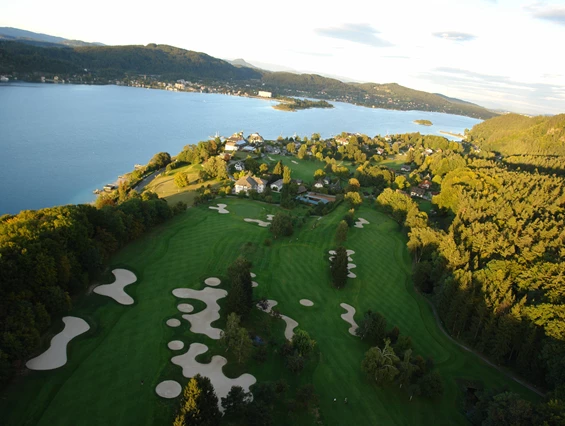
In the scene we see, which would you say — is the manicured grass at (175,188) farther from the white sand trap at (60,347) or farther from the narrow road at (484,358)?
the narrow road at (484,358)

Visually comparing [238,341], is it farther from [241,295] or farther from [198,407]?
[198,407]

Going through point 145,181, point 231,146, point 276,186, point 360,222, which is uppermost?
point 231,146

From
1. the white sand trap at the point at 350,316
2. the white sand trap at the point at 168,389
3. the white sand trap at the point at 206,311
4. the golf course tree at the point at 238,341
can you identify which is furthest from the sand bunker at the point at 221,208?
the white sand trap at the point at 168,389

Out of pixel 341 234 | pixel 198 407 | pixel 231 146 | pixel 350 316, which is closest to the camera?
pixel 198 407

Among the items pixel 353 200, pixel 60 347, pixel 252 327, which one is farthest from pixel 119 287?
pixel 353 200

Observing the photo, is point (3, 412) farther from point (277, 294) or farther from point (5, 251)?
point (277, 294)
